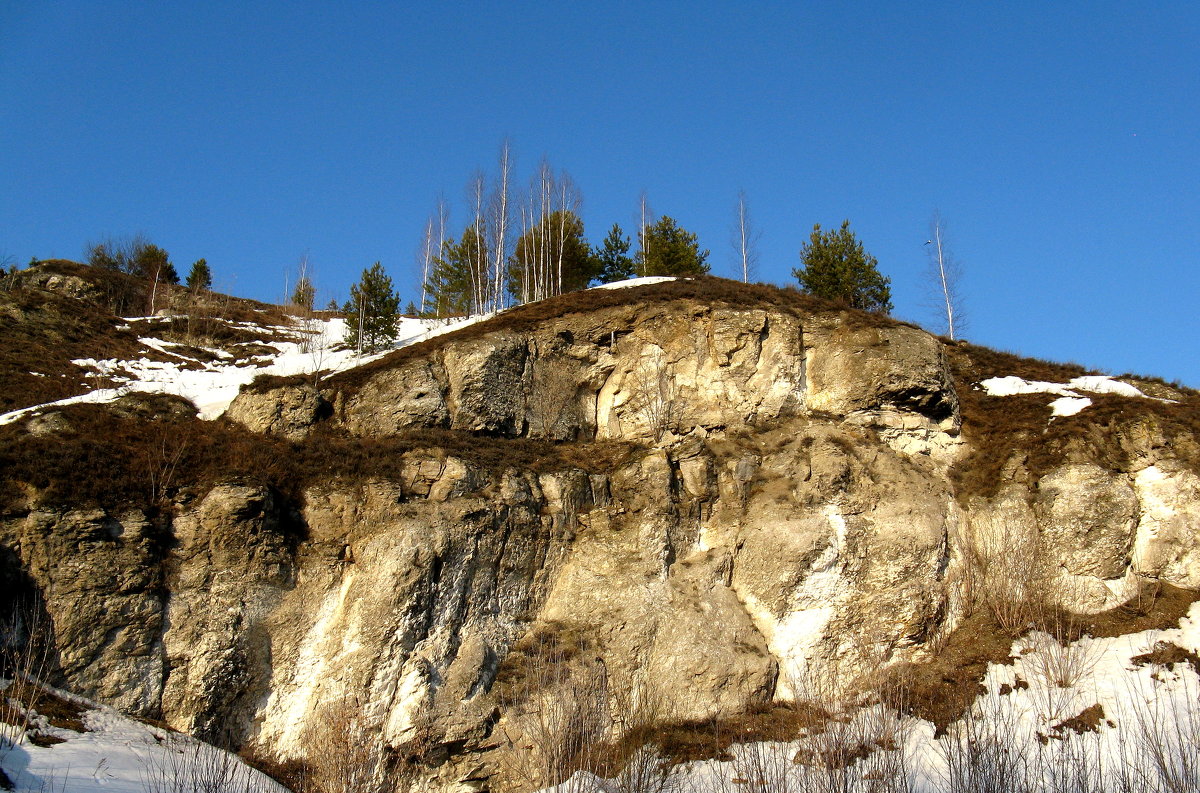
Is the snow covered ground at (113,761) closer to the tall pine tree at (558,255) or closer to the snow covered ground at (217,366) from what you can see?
the snow covered ground at (217,366)

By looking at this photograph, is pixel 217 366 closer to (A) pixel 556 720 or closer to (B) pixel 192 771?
(B) pixel 192 771

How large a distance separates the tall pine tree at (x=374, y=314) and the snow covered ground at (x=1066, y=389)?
2776cm

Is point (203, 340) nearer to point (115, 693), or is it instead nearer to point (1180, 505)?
point (115, 693)

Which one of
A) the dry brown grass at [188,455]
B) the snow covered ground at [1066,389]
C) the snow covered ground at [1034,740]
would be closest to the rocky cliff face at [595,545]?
the dry brown grass at [188,455]

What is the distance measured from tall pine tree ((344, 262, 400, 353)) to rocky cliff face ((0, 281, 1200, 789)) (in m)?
10.8

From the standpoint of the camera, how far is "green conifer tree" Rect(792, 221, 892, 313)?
41000 millimetres

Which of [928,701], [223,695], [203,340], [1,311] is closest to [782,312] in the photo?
[928,701]

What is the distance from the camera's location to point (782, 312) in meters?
30.5

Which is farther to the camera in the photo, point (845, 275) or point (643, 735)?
point (845, 275)

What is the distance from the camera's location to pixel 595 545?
2444cm

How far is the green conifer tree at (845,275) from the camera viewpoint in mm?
41000

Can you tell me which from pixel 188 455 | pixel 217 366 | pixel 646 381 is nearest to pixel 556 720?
pixel 188 455

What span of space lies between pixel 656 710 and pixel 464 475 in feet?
29.2

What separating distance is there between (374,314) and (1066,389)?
1233 inches
